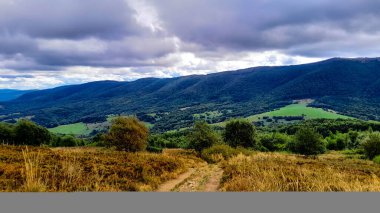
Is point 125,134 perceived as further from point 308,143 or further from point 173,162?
point 308,143

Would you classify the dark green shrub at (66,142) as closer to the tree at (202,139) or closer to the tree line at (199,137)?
the tree line at (199,137)

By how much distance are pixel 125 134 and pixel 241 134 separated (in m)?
19.6

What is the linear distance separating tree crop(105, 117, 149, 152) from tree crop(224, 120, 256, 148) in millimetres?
16914

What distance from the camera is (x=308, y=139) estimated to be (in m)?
49.3

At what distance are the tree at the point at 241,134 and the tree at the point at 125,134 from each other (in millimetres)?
16914

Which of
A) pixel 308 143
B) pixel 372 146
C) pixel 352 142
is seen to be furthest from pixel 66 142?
pixel 352 142

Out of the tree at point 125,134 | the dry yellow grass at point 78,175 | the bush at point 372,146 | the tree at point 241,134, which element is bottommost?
the bush at point 372,146

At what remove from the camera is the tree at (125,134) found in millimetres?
40000

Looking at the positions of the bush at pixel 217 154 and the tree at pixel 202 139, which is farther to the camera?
the tree at pixel 202 139

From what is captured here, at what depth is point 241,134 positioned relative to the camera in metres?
52.9

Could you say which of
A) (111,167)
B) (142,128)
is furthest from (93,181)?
(142,128)

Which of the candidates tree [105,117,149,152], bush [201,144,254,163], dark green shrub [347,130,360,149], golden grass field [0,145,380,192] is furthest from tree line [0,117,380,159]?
dark green shrub [347,130,360,149]

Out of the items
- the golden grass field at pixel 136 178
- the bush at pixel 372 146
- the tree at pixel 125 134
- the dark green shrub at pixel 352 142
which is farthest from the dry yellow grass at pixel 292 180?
the dark green shrub at pixel 352 142

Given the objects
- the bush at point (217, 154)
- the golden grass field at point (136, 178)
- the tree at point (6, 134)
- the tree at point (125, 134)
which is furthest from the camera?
the tree at point (6, 134)
